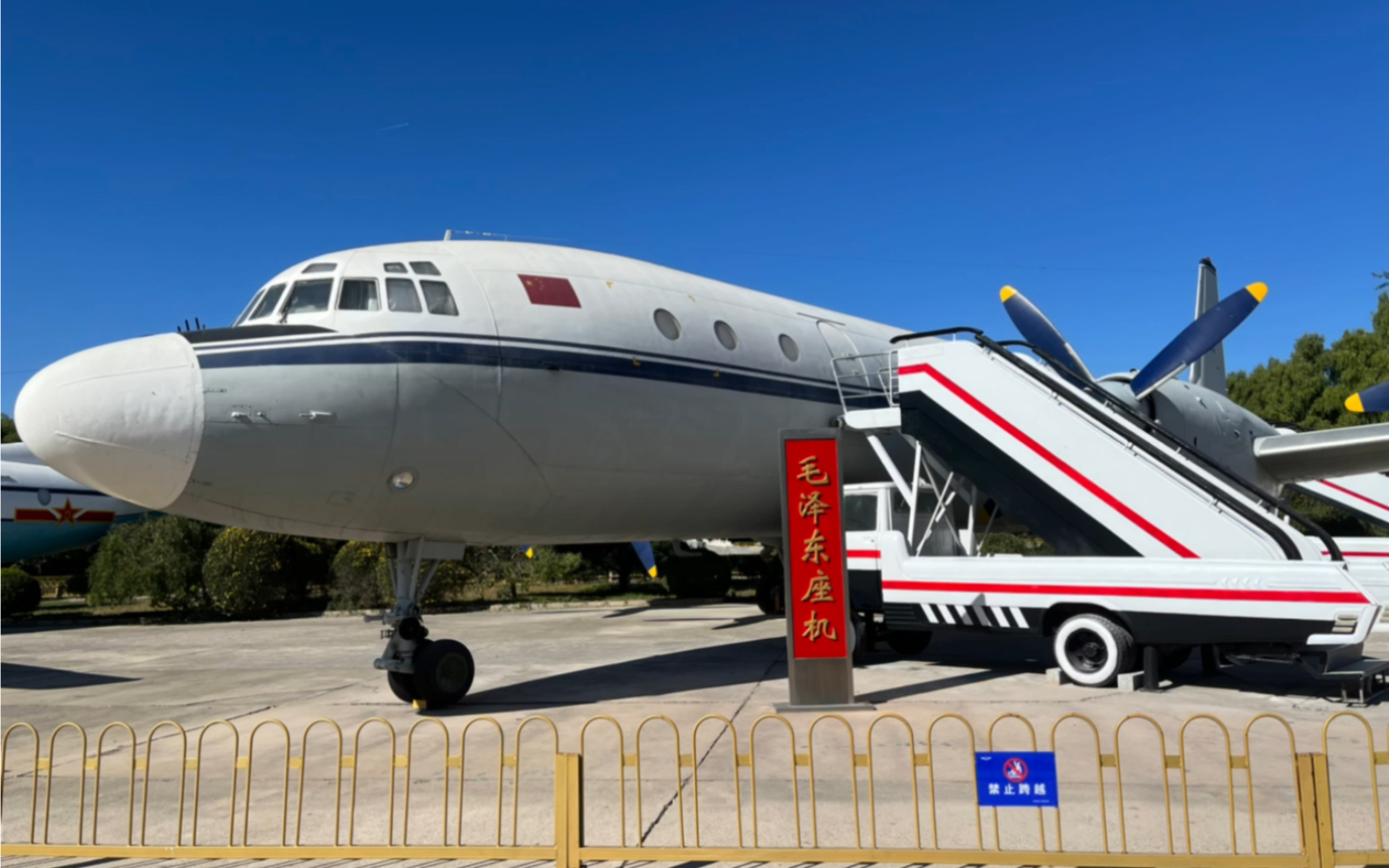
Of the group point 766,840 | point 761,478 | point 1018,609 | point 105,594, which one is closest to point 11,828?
point 766,840

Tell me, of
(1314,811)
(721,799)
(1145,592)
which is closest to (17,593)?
(721,799)

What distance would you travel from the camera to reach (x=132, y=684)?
46.5 feet

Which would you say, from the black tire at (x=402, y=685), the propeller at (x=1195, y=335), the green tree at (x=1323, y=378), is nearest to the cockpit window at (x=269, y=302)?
the black tire at (x=402, y=685)

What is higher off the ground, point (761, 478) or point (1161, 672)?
point (761, 478)

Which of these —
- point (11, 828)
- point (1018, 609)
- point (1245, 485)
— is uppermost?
point (1245, 485)

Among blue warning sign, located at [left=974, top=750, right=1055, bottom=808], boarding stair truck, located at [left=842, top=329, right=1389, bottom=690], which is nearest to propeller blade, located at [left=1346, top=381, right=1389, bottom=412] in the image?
boarding stair truck, located at [left=842, top=329, right=1389, bottom=690]

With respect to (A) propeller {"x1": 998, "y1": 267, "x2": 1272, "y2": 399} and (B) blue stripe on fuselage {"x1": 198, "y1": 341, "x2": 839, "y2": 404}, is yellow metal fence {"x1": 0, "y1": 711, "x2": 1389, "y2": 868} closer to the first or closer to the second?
(B) blue stripe on fuselage {"x1": 198, "y1": 341, "x2": 839, "y2": 404}

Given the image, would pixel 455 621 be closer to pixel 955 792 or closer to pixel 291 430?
pixel 291 430

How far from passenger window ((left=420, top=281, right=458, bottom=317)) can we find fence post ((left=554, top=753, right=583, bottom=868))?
622 centimetres

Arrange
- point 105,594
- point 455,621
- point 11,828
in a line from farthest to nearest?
point 105,594
point 455,621
point 11,828

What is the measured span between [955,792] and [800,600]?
3.69 m

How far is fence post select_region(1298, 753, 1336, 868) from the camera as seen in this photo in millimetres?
4918

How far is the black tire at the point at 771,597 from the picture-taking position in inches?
907

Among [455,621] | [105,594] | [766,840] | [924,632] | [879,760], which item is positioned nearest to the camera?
[766,840]
